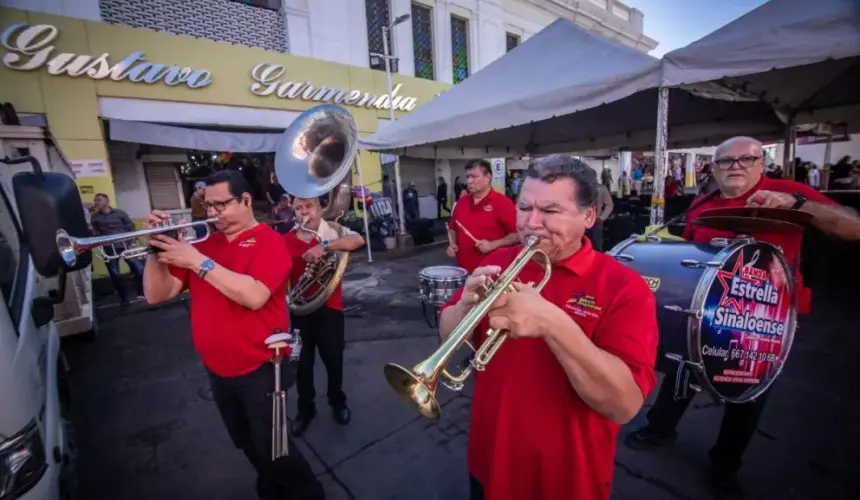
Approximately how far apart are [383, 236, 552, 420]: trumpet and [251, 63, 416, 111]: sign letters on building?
11.1m

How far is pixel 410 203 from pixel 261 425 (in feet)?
39.5

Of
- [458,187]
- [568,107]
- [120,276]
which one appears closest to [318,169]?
[568,107]

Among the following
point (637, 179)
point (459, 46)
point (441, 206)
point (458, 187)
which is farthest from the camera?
point (637, 179)

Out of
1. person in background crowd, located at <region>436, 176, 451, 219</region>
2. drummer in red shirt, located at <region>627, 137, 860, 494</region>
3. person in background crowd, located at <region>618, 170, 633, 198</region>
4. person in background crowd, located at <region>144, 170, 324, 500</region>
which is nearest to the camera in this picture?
person in background crowd, located at <region>144, 170, 324, 500</region>

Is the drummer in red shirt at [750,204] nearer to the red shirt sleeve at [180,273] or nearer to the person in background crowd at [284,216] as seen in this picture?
the red shirt sleeve at [180,273]

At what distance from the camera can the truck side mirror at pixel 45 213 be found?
1.63 metres

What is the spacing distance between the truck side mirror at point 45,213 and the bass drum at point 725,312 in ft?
9.84

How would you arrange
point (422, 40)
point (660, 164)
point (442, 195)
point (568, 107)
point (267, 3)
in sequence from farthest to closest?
point (442, 195) → point (422, 40) → point (267, 3) → point (568, 107) → point (660, 164)

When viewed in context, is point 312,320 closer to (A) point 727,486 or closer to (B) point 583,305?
(B) point 583,305

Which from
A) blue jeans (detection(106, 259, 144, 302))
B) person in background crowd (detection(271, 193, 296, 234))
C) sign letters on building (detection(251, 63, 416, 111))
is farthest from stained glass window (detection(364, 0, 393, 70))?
blue jeans (detection(106, 259, 144, 302))

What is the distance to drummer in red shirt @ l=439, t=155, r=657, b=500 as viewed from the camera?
46.8 inches

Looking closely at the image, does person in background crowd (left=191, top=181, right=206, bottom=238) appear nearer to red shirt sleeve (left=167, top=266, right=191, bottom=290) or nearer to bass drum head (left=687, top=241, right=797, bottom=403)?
red shirt sleeve (left=167, top=266, right=191, bottom=290)

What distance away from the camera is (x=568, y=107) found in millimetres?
4184

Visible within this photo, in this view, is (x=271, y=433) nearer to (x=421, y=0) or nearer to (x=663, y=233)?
(x=663, y=233)
